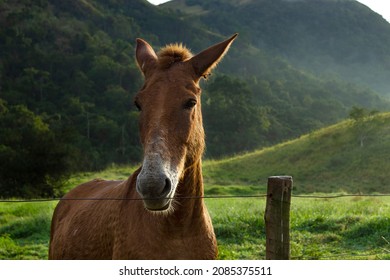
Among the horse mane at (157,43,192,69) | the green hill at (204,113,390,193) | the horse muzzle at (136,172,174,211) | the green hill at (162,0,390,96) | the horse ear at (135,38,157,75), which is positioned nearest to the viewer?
the horse muzzle at (136,172,174,211)

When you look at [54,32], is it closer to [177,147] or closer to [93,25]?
[93,25]

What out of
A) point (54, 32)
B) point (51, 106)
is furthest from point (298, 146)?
point (54, 32)

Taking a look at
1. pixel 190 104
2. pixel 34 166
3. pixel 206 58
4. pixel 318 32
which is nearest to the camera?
pixel 190 104

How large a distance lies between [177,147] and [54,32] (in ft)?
311

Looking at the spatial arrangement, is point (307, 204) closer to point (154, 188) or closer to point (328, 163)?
point (154, 188)

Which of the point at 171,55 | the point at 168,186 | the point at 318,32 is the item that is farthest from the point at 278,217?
the point at 318,32

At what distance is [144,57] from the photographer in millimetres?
4504

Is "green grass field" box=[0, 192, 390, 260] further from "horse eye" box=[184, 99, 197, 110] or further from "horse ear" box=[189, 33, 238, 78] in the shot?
"horse eye" box=[184, 99, 197, 110]

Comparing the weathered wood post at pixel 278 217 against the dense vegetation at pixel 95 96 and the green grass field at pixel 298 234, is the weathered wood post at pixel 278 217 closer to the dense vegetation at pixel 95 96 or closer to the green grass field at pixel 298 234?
the green grass field at pixel 298 234

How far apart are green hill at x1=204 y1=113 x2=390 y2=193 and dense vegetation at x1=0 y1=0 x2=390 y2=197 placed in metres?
12.7

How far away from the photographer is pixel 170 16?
128m

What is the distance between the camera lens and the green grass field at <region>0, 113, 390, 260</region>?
32.3 feet

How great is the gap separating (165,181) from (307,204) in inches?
551

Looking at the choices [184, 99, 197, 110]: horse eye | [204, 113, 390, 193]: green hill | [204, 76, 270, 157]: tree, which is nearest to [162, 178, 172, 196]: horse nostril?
[184, 99, 197, 110]: horse eye
